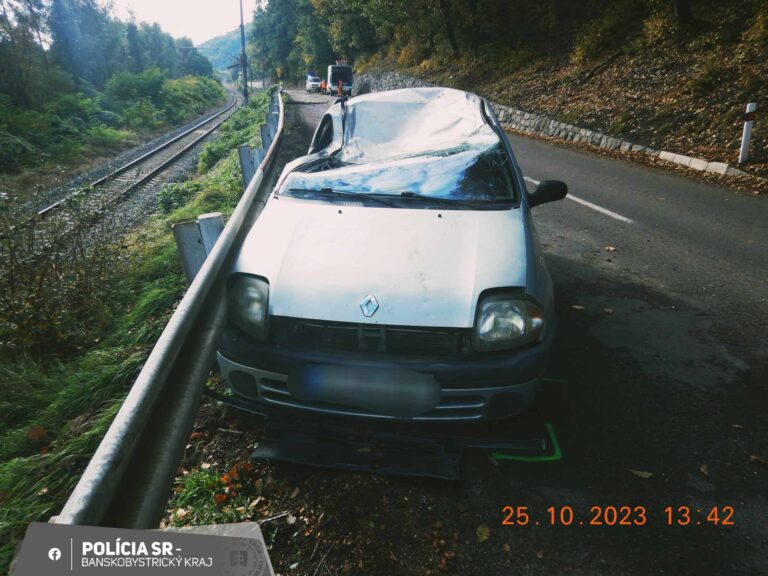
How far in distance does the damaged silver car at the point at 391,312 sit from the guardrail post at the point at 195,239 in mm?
245

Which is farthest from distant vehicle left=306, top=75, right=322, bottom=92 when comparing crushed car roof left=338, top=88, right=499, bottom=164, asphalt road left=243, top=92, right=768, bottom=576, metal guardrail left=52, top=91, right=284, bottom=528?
metal guardrail left=52, top=91, right=284, bottom=528

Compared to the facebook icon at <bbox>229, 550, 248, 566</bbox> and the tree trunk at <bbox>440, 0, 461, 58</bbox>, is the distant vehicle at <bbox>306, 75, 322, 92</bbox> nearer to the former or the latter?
the tree trunk at <bbox>440, 0, 461, 58</bbox>

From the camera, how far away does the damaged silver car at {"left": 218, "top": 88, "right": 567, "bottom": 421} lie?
2.38 metres

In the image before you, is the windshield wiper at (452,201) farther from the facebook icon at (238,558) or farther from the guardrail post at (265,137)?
the guardrail post at (265,137)

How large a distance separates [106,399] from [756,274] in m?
5.79

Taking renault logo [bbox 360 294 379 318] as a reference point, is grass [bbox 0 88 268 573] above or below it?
below

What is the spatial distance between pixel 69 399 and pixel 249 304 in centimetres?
188

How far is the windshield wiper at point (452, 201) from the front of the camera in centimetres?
322

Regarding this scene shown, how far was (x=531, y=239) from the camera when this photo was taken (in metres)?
2.96

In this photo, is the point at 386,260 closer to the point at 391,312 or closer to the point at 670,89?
the point at 391,312

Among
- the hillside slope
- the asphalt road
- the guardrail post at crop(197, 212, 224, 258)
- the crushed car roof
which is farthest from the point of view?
the hillside slope

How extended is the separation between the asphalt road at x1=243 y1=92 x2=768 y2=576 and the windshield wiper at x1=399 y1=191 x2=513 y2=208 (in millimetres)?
1193

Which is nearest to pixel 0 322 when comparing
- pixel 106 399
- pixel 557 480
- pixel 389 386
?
pixel 106 399

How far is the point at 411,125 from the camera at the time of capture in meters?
4.41
